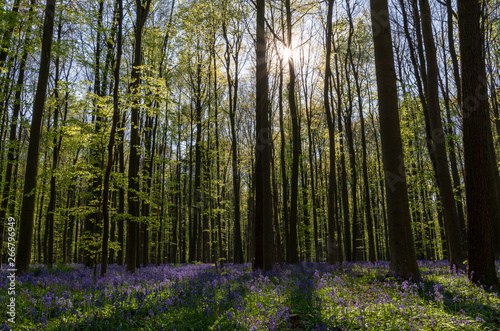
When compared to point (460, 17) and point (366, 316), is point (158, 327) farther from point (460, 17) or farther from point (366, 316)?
point (460, 17)

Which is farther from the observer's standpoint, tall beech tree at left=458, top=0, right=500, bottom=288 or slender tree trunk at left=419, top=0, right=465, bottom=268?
slender tree trunk at left=419, top=0, right=465, bottom=268

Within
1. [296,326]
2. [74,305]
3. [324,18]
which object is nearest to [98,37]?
[324,18]

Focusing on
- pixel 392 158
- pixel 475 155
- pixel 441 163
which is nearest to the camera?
pixel 475 155

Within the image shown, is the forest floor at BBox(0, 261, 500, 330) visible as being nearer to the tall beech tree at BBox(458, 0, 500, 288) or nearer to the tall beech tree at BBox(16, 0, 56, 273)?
the tall beech tree at BBox(458, 0, 500, 288)

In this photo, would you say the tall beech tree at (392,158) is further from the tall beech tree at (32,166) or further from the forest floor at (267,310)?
the tall beech tree at (32,166)

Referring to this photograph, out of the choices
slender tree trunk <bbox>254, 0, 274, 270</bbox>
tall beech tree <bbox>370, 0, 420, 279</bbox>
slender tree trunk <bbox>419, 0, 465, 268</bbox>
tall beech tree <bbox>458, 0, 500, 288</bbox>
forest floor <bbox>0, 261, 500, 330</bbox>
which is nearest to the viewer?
forest floor <bbox>0, 261, 500, 330</bbox>

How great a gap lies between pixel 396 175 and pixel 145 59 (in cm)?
1932

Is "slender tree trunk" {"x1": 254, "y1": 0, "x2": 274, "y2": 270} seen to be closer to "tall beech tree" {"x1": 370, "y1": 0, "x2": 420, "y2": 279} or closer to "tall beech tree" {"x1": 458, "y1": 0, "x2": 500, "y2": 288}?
"tall beech tree" {"x1": 370, "y1": 0, "x2": 420, "y2": 279}

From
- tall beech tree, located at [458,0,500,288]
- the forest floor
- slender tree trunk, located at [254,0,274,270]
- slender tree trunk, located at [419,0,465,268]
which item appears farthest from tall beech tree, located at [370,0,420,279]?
slender tree trunk, located at [254,0,274,270]

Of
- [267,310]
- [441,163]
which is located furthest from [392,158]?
[267,310]

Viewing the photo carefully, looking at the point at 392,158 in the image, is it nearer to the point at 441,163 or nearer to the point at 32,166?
the point at 441,163

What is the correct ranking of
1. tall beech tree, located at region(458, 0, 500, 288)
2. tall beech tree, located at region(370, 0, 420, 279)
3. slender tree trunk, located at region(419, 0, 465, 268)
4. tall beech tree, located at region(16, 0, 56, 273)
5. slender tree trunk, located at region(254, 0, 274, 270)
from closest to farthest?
tall beech tree, located at region(458, 0, 500, 288)
tall beech tree, located at region(370, 0, 420, 279)
tall beech tree, located at region(16, 0, 56, 273)
slender tree trunk, located at region(419, 0, 465, 268)
slender tree trunk, located at region(254, 0, 274, 270)

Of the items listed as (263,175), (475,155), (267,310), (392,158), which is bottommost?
(267,310)

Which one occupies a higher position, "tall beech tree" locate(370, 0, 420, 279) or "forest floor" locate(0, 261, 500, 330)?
"tall beech tree" locate(370, 0, 420, 279)
